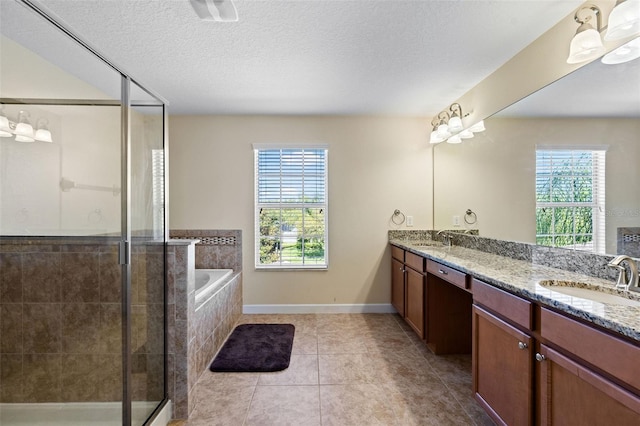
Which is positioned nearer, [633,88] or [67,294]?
[633,88]

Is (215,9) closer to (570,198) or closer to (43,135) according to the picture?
(43,135)

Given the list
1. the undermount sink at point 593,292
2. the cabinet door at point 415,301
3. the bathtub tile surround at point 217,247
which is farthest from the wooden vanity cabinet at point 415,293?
the bathtub tile surround at point 217,247

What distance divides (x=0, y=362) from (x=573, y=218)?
3.15m

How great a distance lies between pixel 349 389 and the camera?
2064mm

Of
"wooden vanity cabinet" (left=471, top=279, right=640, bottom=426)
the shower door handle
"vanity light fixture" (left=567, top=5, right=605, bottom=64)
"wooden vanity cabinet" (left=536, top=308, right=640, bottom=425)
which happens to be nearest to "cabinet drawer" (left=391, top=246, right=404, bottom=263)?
"wooden vanity cabinet" (left=471, top=279, right=640, bottom=426)

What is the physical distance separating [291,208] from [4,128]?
2582 mm

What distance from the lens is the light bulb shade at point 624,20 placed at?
4.50 ft

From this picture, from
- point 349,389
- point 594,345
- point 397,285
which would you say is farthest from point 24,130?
point 397,285

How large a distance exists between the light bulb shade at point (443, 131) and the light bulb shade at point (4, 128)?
331 cm

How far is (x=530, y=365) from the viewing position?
1.31m

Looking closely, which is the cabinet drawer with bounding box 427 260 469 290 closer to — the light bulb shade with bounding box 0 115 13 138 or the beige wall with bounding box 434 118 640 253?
the beige wall with bounding box 434 118 640 253

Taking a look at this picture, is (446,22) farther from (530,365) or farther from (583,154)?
(530,365)

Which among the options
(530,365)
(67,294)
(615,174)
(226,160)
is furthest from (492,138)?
(67,294)

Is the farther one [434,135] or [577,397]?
[434,135]
